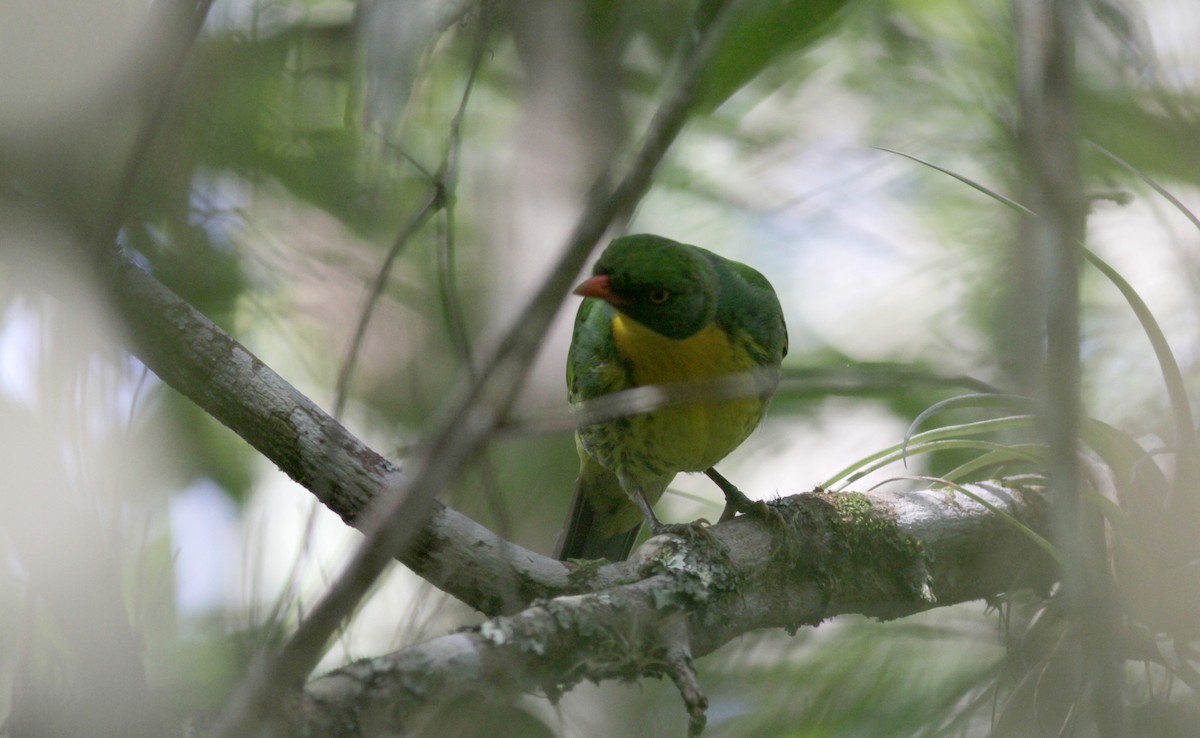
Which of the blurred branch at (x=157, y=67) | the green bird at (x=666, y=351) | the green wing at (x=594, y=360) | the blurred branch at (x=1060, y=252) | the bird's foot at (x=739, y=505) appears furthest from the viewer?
the green wing at (x=594, y=360)

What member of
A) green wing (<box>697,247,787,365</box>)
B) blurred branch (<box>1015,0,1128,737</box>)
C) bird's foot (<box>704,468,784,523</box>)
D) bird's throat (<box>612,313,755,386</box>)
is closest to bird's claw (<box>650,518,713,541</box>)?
bird's foot (<box>704,468,784,523</box>)

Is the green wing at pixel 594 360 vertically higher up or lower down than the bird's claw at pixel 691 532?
higher up

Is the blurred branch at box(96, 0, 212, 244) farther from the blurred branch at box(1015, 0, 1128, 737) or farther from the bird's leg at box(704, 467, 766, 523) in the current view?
the bird's leg at box(704, 467, 766, 523)

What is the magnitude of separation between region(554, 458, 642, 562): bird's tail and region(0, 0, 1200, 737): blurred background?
0.08 m

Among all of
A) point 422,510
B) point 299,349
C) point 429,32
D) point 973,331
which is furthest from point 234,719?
point 299,349

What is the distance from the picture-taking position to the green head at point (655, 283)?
300 cm

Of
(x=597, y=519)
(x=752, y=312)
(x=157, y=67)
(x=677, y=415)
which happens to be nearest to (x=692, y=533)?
(x=677, y=415)

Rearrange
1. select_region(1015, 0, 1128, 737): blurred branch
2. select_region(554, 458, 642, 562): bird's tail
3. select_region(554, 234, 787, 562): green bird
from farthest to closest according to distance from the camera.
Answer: select_region(554, 458, 642, 562): bird's tail < select_region(554, 234, 787, 562): green bird < select_region(1015, 0, 1128, 737): blurred branch

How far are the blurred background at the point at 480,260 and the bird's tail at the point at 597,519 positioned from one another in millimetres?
79

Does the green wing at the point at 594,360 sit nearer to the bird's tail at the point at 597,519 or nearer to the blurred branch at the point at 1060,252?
the bird's tail at the point at 597,519

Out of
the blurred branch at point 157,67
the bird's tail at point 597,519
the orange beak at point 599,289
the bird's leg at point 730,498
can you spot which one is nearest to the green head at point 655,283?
the orange beak at point 599,289

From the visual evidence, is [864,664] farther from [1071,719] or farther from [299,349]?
[299,349]

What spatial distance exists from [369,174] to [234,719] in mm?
1779

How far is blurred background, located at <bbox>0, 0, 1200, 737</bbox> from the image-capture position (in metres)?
1.57
